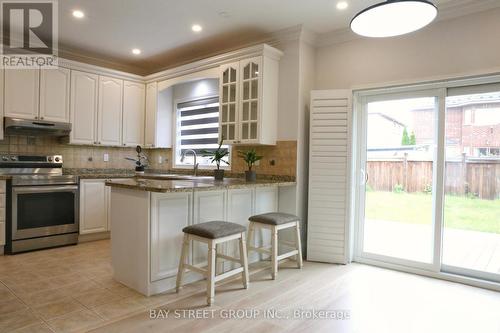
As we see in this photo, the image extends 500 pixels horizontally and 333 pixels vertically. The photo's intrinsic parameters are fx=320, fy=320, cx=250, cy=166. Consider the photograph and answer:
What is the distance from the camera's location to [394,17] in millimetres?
2004

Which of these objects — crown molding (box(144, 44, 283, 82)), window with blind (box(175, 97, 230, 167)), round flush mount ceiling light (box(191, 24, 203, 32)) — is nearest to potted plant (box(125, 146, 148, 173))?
window with blind (box(175, 97, 230, 167))

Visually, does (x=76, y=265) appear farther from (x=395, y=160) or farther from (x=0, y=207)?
(x=395, y=160)

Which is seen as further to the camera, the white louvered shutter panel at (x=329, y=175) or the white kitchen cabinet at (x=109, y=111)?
the white kitchen cabinet at (x=109, y=111)

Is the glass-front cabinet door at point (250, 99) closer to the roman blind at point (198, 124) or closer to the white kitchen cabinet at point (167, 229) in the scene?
the roman blind at point (198, 124)

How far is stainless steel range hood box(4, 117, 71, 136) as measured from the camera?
3900 mm

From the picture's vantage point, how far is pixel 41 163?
4.24 metres

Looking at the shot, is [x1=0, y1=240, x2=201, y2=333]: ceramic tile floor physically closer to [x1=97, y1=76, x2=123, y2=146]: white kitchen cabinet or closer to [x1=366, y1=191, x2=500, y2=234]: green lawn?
[x1=97, y1=76, x2=123, y2=146]: white kitchen cabinet

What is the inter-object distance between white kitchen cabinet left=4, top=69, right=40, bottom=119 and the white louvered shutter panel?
139 inches

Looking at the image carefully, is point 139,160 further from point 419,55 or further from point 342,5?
point 419,55

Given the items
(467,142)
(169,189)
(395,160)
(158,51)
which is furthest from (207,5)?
(467,142)

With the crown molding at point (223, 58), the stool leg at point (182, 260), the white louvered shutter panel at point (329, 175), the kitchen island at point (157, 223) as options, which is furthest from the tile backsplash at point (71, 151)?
the white louvered shutter panel at point (329, 175)

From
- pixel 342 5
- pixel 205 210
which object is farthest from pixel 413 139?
pixel 205 210

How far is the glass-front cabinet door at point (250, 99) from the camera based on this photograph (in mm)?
3770

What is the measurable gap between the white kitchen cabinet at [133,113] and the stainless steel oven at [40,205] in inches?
44.1
